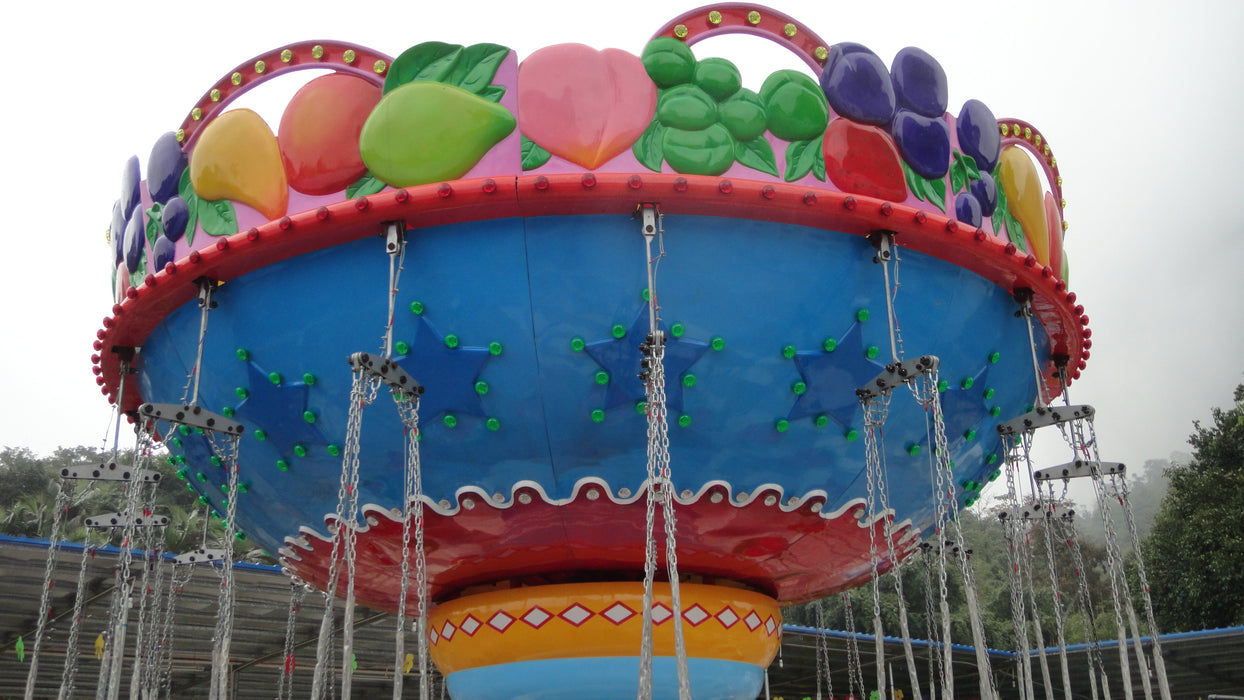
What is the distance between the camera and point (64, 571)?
12.4 m

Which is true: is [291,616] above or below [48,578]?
below

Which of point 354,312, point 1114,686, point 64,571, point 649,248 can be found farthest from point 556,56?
point 1114,686

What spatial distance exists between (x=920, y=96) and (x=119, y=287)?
545cm

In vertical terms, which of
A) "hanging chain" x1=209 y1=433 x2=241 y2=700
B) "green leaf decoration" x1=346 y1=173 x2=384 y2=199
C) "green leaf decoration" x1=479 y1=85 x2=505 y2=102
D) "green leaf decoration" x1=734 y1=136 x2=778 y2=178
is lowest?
"hanging chain" x1=209 y1=433 x2=241 y2=700

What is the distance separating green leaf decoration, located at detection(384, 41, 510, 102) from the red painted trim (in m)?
0.71

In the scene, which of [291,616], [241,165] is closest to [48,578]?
[291,616]

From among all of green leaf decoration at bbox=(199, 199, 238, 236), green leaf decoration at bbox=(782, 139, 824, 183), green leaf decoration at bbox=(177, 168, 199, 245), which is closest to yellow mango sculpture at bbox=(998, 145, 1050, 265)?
green leaf decoration at bbox=(782, 139, 824, 183)

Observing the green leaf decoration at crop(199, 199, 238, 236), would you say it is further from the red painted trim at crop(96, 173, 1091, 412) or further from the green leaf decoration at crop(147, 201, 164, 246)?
the green leaf decoration at crop(147, 201, 164, 246)

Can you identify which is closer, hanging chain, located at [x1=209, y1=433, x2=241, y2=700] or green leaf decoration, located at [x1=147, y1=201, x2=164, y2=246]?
hanging chain, located at [x1=209, y1=433, x2=241, y2=700]

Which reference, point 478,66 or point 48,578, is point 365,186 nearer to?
point 478,66

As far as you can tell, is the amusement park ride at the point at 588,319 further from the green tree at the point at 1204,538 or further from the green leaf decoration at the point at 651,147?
the green tree at the point at 1204,538

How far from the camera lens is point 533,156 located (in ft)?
17.2

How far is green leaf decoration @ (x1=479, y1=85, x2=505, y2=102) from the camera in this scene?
5344mm

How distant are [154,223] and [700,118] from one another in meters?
3.57
